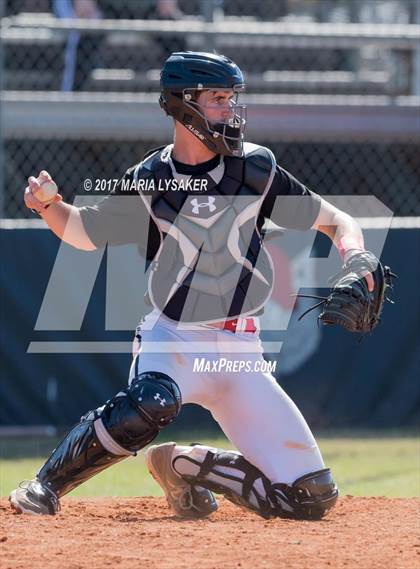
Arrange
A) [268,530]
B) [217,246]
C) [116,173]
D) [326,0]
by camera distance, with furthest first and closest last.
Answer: [326,0]
[116,173]
[217,246]
[268,530]

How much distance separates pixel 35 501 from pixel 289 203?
67.7 inches

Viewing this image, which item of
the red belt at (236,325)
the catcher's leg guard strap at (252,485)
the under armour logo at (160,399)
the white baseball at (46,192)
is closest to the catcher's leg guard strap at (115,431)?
the under armour logo at (160,399)

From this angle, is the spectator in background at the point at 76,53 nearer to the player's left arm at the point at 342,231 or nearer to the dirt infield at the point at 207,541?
the player's left arm at the point at 342,231

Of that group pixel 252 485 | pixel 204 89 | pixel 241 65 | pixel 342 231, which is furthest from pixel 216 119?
pixel 241 65

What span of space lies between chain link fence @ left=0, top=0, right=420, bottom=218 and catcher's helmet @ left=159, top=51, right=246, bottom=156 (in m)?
5.01

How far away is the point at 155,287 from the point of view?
5145mm

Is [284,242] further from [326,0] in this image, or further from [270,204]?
[326,0]

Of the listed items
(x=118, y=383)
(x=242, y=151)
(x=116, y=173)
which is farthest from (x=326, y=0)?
(x=242, y=151)

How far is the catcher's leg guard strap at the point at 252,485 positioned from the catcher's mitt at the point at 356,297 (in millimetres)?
747

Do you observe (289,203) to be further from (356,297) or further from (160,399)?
(160,399)

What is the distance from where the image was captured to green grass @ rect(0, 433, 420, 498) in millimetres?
6777

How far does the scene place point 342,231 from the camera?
16.8 ft

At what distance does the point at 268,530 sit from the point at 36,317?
443cm

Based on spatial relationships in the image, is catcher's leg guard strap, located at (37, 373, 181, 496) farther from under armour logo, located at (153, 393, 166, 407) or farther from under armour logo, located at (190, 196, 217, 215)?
under armour logo, located at (190, 196, 217, 215)
